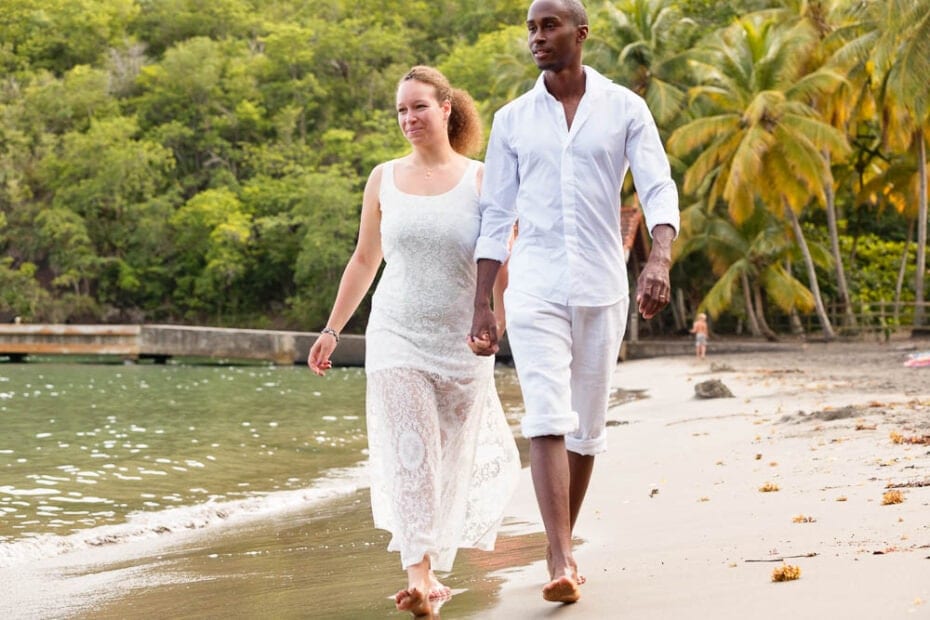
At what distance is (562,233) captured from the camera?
12.9 feet

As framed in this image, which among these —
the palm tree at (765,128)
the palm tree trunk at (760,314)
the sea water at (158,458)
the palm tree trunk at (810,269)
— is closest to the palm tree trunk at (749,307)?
the palm tree trunk at (760,314)

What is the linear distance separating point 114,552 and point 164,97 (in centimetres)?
4944

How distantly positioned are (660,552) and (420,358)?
1.15 metres

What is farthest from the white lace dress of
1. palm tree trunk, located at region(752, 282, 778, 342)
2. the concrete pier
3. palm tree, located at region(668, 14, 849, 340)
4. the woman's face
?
palm tree trunk, located at region(752, 282, 778, 342)

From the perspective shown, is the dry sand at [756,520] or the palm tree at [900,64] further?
the palm tree at [900,64]

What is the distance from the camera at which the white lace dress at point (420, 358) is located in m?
4.26

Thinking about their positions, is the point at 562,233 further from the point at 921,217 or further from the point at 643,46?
the point at 643,46

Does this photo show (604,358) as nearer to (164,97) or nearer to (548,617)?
(548,617)

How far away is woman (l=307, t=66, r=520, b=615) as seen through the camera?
4262 millimetres

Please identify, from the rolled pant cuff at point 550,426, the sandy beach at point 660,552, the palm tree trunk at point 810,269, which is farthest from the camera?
the palm tree trunk at point 810,269

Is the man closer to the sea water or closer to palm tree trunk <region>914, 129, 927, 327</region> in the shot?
the sea water

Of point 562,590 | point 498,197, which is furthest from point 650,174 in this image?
point 562,590

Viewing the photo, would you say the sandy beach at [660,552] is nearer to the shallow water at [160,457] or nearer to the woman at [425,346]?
the woman at [425,346]

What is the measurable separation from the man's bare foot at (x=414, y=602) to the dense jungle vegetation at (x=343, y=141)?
21937mm
